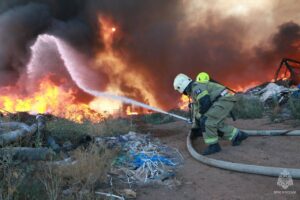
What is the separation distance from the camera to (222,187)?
489 cm

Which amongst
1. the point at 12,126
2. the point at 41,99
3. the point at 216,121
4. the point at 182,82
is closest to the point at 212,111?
the point at 216,121

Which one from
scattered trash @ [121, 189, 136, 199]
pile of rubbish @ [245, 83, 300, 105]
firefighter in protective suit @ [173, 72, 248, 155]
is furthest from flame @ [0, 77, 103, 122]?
scattered trash @ [121, 189, 136, 199]

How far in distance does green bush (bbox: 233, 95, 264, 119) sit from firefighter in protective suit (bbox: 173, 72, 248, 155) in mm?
3425

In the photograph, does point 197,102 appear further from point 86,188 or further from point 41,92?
point 41,92

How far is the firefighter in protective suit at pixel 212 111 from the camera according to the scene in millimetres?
6793

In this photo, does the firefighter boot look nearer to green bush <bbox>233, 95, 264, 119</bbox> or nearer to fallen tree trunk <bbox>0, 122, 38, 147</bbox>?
green bush <bbox>233, 95, 264, 119</bbox>

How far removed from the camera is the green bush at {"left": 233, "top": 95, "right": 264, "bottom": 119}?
418 inches

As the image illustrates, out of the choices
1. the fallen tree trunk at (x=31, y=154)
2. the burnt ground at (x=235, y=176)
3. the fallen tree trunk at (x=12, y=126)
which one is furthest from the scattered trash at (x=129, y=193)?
the fallen tree trunk at (x=12, y=126)

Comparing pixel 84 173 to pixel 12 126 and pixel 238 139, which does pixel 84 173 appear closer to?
pixel 12 126

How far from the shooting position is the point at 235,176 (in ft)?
17.2

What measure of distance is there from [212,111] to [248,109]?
4.33 metres

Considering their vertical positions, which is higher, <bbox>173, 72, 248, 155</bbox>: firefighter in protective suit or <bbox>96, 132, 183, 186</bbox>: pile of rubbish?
<bbox>173, 72, 248, 155</bbox>: firefighter in protective suit

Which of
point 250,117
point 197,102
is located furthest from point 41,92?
point 197,102

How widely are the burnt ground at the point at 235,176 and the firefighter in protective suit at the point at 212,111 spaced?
205 mm
